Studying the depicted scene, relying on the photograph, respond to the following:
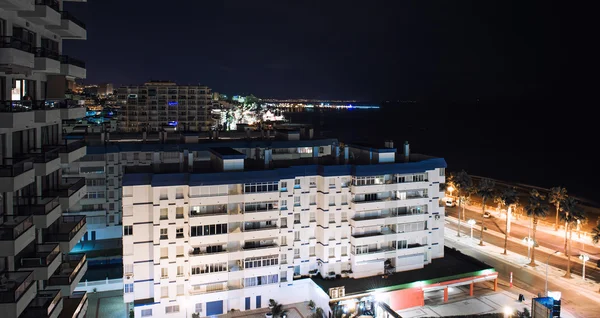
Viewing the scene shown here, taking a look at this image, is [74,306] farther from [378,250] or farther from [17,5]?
[378,250]

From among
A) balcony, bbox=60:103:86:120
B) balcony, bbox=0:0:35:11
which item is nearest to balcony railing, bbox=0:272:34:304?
balcony, bbox=60:103:86:120

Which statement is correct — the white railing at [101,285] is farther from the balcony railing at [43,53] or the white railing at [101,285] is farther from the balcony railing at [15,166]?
the balcony railing at [43,53]

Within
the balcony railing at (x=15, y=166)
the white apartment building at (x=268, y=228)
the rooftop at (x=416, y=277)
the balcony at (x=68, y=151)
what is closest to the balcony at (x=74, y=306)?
the balcony at (x=68, y=151)

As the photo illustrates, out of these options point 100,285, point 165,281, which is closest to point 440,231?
point 165,281

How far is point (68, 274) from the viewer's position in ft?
72.8

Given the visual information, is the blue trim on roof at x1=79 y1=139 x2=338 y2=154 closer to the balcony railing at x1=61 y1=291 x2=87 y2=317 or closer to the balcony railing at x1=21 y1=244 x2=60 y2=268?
the balcony railing at x1=61 y1=291 x2=87 y2=317

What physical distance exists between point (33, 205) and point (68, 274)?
4.70 metres

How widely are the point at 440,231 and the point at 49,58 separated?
1623 inches

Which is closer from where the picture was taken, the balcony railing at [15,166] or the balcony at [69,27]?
the balcony railing at [15,166]

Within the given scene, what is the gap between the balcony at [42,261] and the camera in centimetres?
1875

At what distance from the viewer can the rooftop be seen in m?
43.8

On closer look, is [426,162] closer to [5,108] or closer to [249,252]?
[249,252]

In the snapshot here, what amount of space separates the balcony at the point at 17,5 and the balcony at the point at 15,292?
31.3 feet

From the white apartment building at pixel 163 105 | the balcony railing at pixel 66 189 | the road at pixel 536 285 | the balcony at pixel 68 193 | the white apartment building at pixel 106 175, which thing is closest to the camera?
the balcony at pixel 68 193
